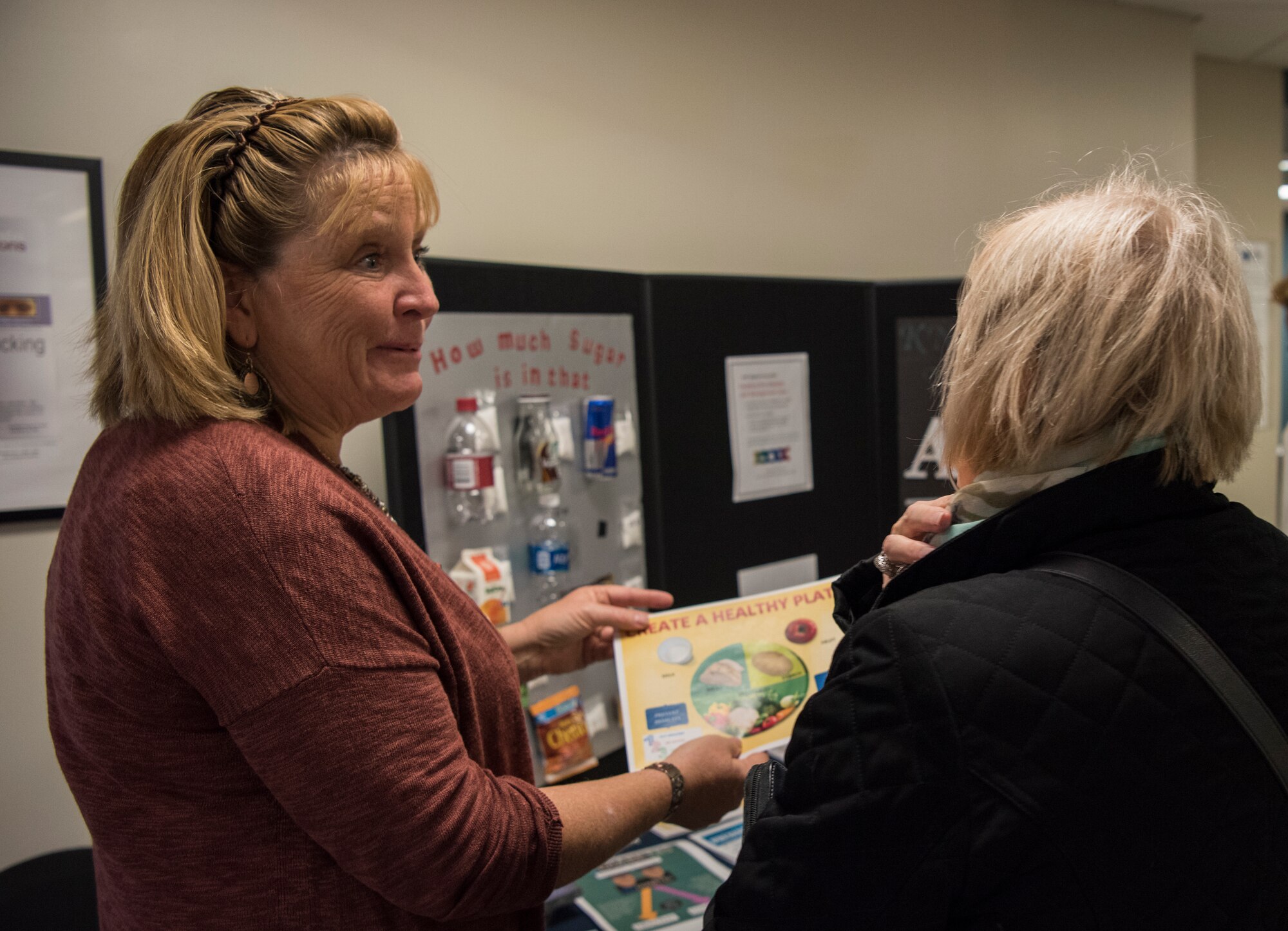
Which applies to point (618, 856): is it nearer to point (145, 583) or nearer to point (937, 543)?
point (937, 543)

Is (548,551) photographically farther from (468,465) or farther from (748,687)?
(748,687)

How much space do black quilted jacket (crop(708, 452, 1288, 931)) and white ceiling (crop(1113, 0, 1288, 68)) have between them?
166 inches

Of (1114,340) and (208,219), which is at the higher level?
(208,219)

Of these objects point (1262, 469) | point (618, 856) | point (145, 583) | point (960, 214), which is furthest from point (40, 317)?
point (1262, 469)

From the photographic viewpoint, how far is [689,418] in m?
2.60

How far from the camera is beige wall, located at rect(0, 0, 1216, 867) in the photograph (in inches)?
85.6

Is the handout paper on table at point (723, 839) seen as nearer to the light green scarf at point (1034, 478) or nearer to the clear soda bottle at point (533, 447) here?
the clear soda bottle at point (533, 447)

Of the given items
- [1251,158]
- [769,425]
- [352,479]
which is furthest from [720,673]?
[1251,158]

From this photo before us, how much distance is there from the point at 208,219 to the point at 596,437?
1314mm

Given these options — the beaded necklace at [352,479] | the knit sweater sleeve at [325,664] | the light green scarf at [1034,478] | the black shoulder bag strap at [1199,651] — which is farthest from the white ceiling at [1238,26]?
the knit sweater sleeve at [325,664]

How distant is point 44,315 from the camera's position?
215 centimetres

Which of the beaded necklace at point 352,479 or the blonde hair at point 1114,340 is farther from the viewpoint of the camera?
the beaded necklace at point 352,479

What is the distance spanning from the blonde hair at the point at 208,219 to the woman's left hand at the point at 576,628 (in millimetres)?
844

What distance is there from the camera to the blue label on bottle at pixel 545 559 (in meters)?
2.20
